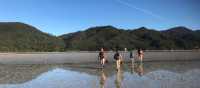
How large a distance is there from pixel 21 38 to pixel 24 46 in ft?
67.7

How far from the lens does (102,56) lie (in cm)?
3366

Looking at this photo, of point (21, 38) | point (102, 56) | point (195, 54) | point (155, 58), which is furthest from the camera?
point (21, 38)

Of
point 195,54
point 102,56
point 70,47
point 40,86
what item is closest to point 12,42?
point 70,47

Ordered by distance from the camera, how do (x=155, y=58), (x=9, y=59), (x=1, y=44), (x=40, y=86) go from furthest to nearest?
(x=1, y=44) → (x=155, y=58) → (x=9, y=59) → (x=40, y=86)

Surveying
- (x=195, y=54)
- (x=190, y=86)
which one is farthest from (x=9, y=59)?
(x=190, y=86)

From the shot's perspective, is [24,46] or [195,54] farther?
[24,46]

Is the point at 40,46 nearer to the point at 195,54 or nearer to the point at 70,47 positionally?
the point at 70,47

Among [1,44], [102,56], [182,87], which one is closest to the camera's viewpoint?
[182,87]

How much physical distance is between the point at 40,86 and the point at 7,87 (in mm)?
1605

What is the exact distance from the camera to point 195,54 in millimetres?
57781

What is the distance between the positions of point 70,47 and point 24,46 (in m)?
30.0

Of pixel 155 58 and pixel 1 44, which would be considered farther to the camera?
pixel 1 44

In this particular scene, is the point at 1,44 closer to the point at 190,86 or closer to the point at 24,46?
the point at 24,46

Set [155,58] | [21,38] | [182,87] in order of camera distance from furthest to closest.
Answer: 1. [21,38]
2. [155,58]
3. [182,87]
